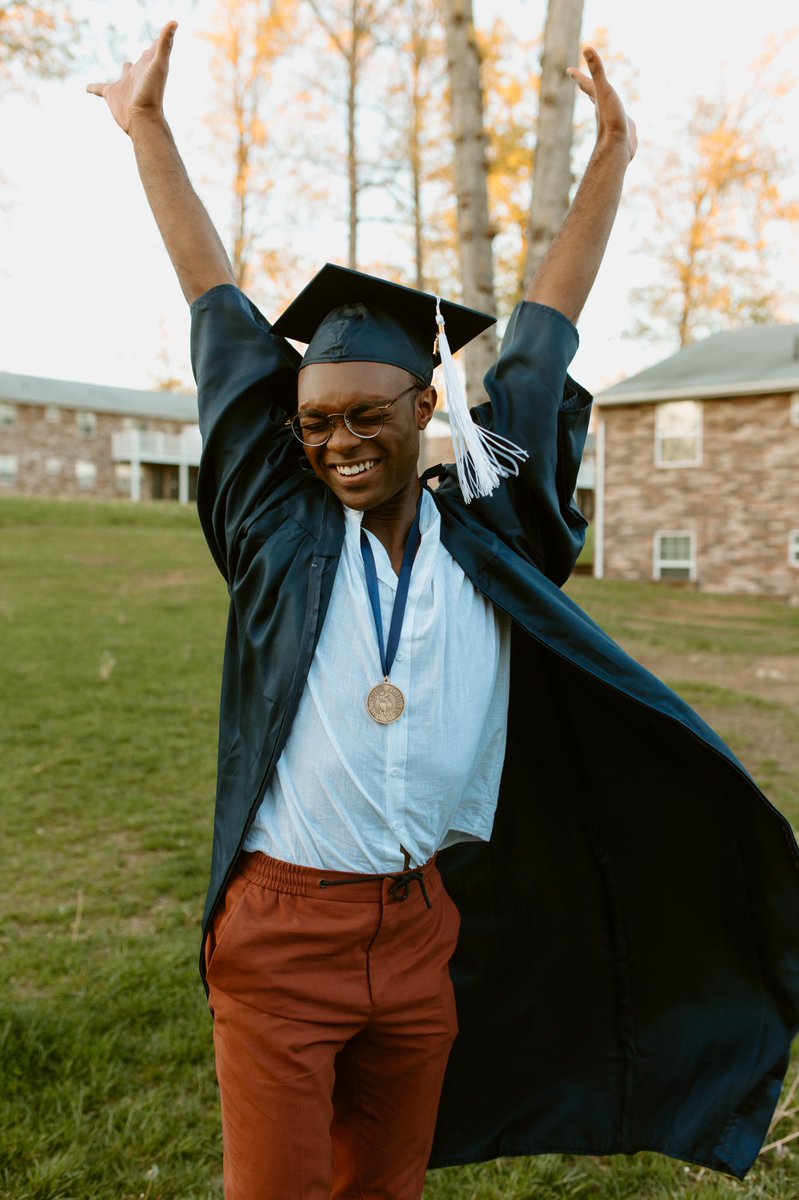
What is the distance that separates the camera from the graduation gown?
80.3 inches

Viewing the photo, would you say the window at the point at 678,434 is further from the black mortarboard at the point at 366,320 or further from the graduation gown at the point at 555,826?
the black mortarboard at the point at 366,320

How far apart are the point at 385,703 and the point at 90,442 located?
142 feet

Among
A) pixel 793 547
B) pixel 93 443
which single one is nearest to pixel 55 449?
pixel 93 443

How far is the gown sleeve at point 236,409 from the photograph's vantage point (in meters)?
2.05

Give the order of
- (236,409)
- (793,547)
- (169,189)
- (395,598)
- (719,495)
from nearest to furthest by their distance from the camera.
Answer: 1. (395,598)
2. (236,409)
3. (169,189)
4. (793,547)
5. (719,495)

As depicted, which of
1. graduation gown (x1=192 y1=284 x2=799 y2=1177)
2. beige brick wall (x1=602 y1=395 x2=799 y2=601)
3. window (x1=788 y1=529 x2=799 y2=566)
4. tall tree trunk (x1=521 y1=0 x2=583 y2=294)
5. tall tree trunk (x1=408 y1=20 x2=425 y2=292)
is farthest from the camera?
beige brick wall (x1=602 y1=395 x2=799 y2=601)

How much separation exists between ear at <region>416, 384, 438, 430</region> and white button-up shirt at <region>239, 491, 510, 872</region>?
26cm

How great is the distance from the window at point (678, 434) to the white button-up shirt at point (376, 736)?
20.0m

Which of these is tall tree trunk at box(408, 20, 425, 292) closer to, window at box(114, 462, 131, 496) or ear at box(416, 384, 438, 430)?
ear at box(416, 384, 438, 430)

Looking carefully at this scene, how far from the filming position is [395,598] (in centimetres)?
195

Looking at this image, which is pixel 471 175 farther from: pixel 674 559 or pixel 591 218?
pixel 674 559

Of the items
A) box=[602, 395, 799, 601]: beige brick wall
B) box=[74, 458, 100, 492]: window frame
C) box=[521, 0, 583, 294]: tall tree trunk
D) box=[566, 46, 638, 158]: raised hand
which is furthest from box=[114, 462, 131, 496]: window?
box=[566, 46, 638, 158]: raised hand

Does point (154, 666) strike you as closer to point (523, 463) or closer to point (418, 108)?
point (418, 108)

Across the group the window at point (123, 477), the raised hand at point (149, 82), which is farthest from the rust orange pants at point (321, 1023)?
the window at point (123, 477)
